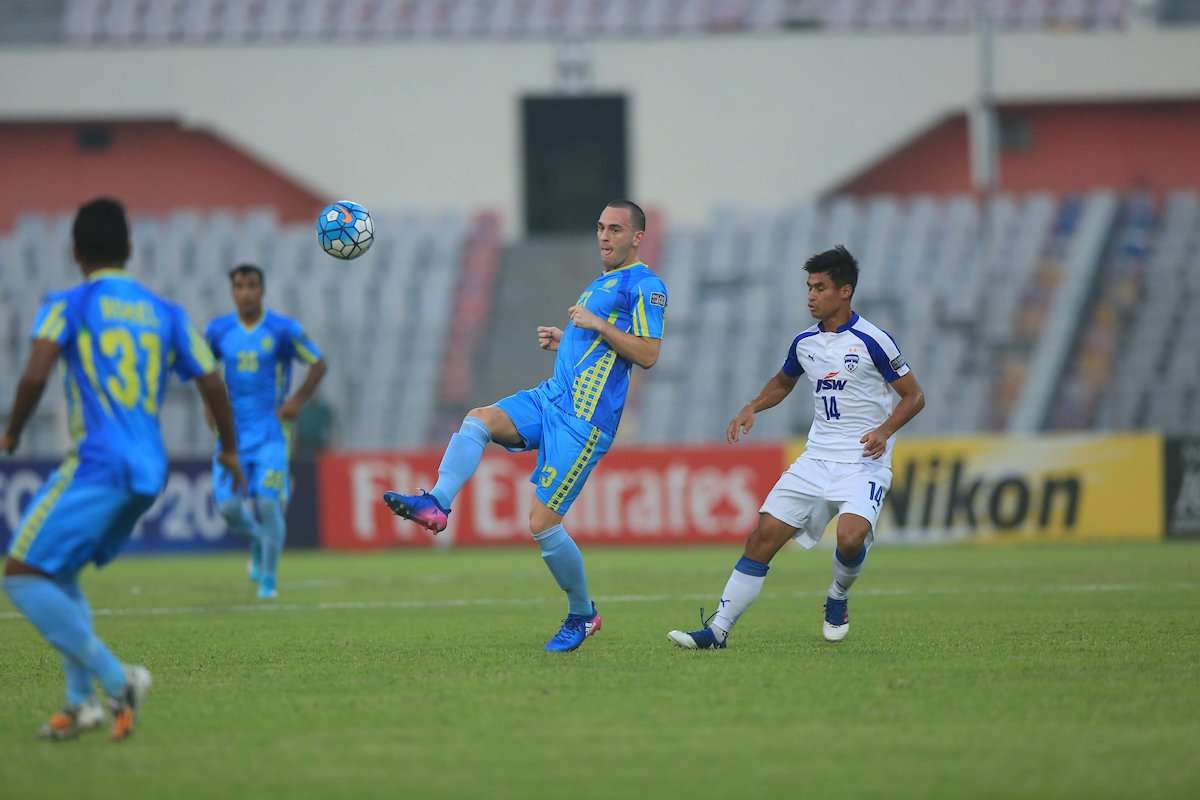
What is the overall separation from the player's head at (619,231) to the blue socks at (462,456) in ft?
3.80

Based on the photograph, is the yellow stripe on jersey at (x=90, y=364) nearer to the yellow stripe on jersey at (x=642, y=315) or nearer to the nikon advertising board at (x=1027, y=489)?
the yellow stripe on jersey at (x=642, y=315)

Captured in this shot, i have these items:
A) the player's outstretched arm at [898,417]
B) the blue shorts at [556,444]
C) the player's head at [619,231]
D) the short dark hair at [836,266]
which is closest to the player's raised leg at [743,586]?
the player's outstretched arm at [898,417]

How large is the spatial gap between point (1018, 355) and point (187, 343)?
21.7m

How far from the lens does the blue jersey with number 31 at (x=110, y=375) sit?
A: 23.0 ft

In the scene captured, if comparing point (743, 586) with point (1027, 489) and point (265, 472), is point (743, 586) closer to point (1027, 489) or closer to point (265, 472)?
point (265, 472)

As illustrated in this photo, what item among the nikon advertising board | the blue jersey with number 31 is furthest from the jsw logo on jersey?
the nikon advertising board

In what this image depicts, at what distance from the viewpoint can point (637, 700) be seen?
779 centimetres

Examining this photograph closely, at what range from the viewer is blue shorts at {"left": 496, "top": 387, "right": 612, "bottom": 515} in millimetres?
9438

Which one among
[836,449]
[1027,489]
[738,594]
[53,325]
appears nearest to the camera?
[53,325]

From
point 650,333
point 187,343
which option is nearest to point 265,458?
point 650,333

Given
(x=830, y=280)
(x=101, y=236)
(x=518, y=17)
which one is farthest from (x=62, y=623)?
(x=518, y=17)

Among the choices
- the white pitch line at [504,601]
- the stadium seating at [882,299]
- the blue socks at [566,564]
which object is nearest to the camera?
the blue socks at [566,564]

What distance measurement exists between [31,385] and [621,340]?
3.34 m

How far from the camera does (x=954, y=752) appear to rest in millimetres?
6500
